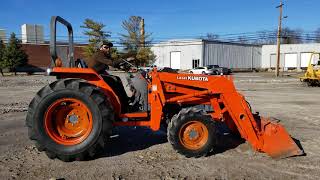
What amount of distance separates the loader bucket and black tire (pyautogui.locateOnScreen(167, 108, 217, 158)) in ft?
2.74

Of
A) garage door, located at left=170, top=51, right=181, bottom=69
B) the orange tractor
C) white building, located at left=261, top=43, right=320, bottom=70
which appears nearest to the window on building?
garage door, located at left=170, top=51, right=181, bottom=69

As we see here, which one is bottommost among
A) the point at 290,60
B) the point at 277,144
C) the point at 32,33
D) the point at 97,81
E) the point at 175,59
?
the point at 277,144

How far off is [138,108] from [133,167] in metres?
1.18

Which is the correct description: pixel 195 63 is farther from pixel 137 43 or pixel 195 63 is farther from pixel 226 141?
pixel 226 141

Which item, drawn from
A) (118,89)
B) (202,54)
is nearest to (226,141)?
(118,89)

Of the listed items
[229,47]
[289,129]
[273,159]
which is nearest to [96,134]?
[273,159]

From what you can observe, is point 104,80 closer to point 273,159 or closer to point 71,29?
point 71,29

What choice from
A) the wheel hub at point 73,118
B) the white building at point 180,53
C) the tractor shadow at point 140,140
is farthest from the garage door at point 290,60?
the wheel hub at point 73,118

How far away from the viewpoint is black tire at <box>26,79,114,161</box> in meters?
5.63

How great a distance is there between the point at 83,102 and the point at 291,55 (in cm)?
6779

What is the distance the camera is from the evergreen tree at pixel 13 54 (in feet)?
155

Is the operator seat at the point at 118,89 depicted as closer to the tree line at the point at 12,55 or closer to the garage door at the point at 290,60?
the tree line at the point at 12,55

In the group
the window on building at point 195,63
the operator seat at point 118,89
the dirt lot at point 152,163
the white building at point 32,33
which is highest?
the white building at point 32,33

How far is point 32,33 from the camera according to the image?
64.8 meters
